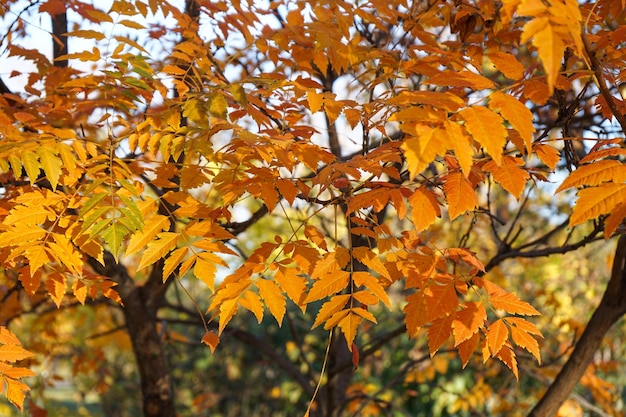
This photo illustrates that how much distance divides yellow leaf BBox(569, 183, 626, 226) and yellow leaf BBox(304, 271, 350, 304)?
55 cm

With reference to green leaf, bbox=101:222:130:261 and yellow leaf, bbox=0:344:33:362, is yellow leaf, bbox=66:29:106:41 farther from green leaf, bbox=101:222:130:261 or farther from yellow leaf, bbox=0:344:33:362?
yellow leaf, bbox=0:344:33:362

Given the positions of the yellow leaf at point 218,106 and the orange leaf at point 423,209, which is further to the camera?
the yellow leaf at point 218,106

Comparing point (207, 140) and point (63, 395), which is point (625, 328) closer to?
point (207, 140)

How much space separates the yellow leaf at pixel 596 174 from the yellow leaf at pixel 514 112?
163 mm

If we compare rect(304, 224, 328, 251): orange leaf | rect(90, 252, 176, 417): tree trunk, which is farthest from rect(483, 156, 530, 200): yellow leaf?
rect(90, 252, 176, 417): tree trunk

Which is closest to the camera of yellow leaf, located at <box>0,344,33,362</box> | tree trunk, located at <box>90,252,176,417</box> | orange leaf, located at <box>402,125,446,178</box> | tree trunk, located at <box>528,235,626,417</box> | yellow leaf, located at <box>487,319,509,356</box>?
orange leaf, located at <box>402,125,446,178</box>

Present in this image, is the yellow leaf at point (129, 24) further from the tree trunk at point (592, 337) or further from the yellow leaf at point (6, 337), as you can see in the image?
the tree trunk at point (592, 337)

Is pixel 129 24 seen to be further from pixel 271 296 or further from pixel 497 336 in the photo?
pixel 497 336

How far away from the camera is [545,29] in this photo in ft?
3.48

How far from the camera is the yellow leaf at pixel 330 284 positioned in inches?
58.7

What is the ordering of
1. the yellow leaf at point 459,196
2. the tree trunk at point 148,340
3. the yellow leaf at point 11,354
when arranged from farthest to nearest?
the tree trunk at point 148,340
the yellow leaf at point 11,354
the yellow leaf at point 459,196

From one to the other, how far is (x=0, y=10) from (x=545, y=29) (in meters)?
2.09

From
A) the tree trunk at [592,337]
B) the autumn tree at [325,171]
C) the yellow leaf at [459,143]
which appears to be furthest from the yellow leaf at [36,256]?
the tree trunk at [592,337]

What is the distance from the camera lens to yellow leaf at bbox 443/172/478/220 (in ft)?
4.42
